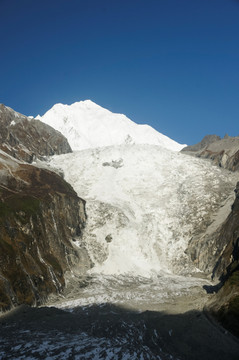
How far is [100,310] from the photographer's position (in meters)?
36.8

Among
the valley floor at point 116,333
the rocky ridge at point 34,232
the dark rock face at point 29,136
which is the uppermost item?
the dark rock face at point 29,136

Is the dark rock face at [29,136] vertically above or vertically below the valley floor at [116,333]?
above

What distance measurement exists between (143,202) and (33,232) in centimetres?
3912

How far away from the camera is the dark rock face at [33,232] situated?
3703 cm

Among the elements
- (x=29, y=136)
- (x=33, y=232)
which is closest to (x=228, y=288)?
(x=33, y=232)

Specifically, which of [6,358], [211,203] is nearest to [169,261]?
[211,203]

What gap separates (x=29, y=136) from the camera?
112m

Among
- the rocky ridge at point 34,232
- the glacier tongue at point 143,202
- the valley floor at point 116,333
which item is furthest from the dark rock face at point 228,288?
the rocky ridge at point 34,232

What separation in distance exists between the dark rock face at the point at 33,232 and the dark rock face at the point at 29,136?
95.6ft

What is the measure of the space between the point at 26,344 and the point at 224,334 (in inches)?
624

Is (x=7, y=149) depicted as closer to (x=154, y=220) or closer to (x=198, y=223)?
(x=154, y=220)

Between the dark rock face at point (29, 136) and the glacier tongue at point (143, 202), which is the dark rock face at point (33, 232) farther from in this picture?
the dark rock face at point (29, 136)

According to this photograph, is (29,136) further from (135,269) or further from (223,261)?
(223,261)

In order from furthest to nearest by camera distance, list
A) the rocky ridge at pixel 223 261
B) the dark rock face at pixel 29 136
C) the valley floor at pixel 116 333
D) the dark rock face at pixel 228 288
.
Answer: the dark rock face at pixel 29 136, the rocky ridge at pixel 223 261, the dark rock face at pixel 228 288, the valley floor at pixel 116 333
